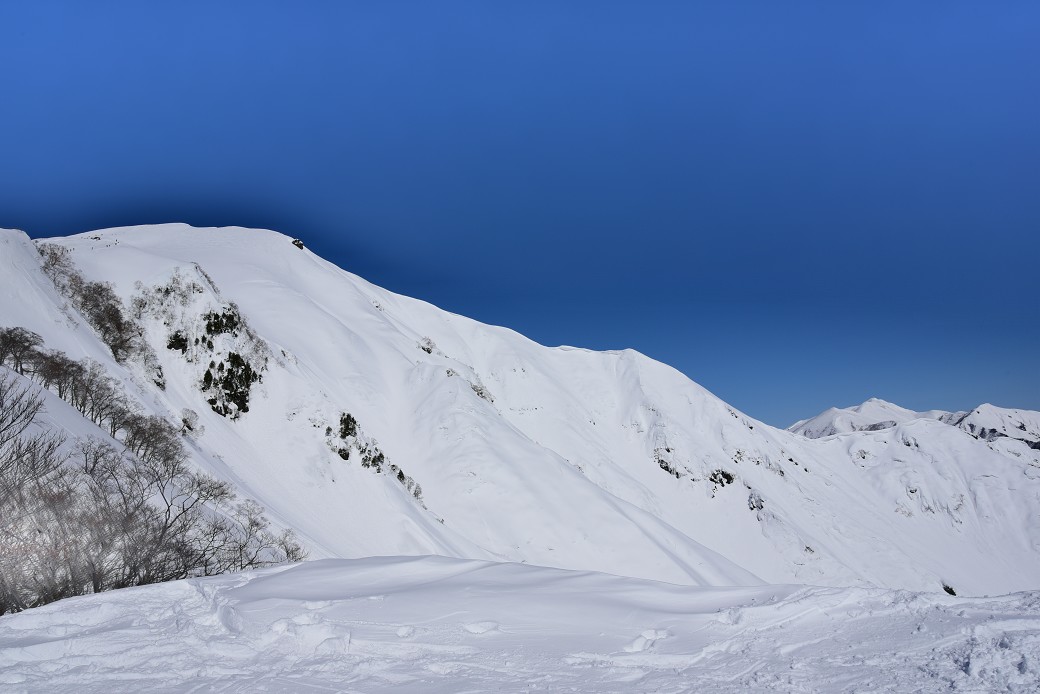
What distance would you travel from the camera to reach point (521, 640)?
9273 mm

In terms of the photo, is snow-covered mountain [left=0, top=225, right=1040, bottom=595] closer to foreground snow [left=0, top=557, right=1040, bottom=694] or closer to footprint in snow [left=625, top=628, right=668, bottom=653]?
foreground snow [left=0, top=557, right=1040, bottom=694]

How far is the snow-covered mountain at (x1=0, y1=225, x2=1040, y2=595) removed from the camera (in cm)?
4806

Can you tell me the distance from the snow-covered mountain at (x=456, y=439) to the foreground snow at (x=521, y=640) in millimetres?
28842

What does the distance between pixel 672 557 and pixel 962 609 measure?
2322 inches

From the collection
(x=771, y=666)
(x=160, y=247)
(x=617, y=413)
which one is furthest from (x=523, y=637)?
(x=617, y=413)

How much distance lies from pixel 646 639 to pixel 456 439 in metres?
59.8

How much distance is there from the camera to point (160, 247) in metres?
74.4

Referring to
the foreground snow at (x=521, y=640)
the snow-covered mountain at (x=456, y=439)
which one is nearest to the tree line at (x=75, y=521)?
the foreground snow at (x=521, y=640)

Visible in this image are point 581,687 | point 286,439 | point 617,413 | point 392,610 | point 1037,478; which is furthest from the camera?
point 1037,478

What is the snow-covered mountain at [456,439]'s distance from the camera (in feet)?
158

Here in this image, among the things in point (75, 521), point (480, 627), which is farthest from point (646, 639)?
point (75, 521)

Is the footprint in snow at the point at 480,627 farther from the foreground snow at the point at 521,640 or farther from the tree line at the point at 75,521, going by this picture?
the tree line at the point at 75,521

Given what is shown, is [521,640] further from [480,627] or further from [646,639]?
[646,639]

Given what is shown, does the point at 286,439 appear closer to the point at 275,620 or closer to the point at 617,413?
the point at 275,620
